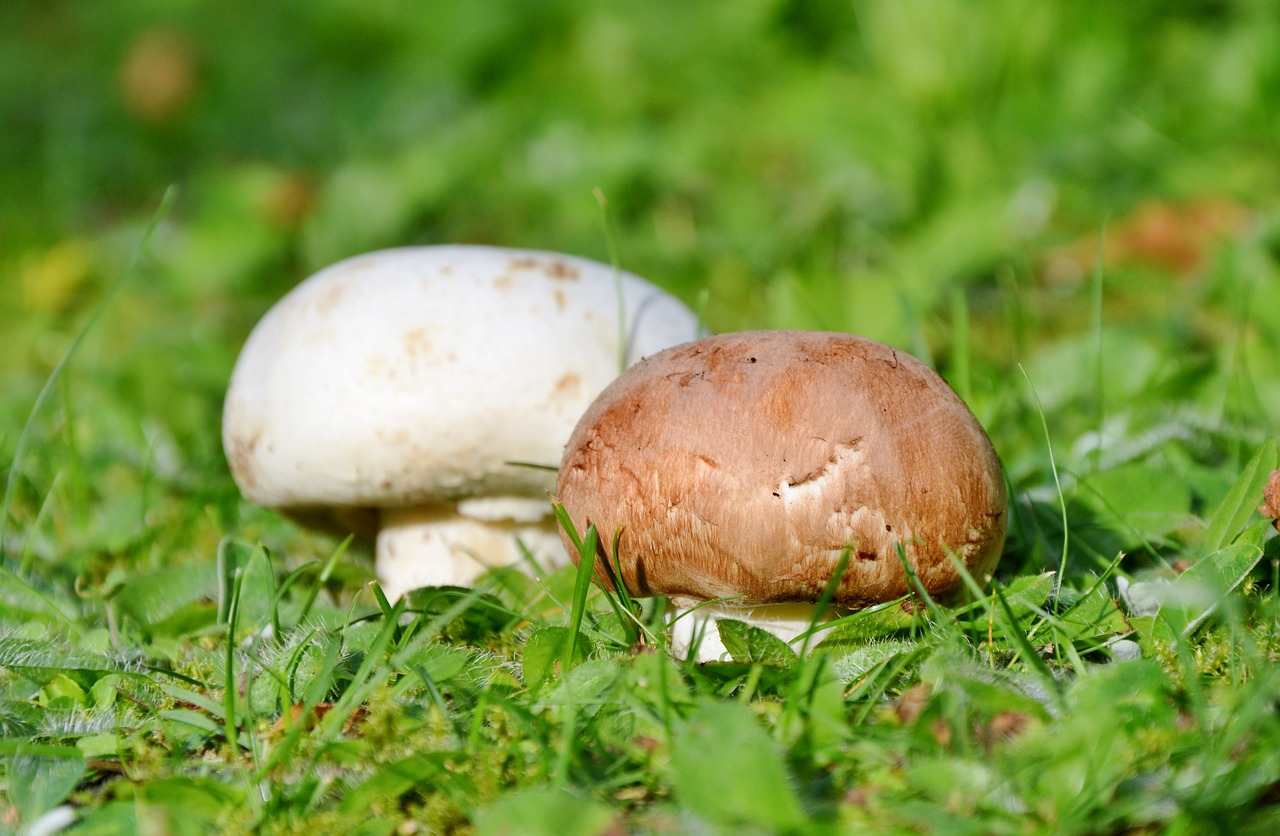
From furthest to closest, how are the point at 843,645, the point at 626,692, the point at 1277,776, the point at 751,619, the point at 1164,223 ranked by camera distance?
the point at 1164,223
the point at 751,619
the point at 843,645
the point at 626,692
the point at 1277,776

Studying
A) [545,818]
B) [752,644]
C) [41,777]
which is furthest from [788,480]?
[41,777]

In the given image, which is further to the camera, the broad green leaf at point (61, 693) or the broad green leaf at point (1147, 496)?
the broad green leaf at point (1147, 496)

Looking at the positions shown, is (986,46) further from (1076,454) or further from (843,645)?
(843,645)

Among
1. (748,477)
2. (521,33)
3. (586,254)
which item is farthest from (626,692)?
(521,33)

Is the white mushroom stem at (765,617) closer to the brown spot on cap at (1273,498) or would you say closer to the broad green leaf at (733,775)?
the broad green leaf at (733,775)

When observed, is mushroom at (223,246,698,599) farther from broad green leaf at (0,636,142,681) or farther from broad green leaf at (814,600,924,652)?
broad green leaf at (814,600,924,652)

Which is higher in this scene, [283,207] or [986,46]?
[986,46]

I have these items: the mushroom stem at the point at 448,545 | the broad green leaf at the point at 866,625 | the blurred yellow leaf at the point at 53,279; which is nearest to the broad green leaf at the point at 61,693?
the mushroom stem at the point at 448,545
